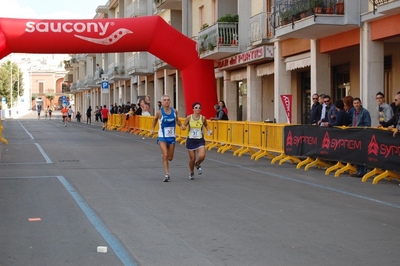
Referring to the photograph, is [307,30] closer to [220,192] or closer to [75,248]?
[220,192]

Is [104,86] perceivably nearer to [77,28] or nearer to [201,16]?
[201,16]

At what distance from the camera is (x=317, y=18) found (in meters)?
21.6

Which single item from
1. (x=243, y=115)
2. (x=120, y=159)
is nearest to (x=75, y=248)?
(x=120, y=159)

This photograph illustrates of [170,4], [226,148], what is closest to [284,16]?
[226,148]

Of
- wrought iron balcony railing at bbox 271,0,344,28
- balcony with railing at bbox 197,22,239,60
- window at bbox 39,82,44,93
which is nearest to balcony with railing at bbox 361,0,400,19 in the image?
wrought iron balcony railing at bbox 271,0,344,28

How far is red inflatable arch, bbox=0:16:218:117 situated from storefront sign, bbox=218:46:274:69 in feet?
6.79

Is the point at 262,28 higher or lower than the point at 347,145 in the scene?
higher

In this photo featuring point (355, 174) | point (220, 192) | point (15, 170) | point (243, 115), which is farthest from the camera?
point (243, 115)

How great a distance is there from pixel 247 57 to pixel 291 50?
11.6 ft

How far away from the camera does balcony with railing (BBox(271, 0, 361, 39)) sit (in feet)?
70.1

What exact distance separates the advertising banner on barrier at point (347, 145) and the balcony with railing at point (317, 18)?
4.51 m

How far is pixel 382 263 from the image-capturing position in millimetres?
6945

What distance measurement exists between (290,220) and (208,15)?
91.3ft

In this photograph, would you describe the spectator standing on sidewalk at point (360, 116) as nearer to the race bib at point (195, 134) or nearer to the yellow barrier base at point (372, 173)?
the yellow barrier base at point (372, 173)
